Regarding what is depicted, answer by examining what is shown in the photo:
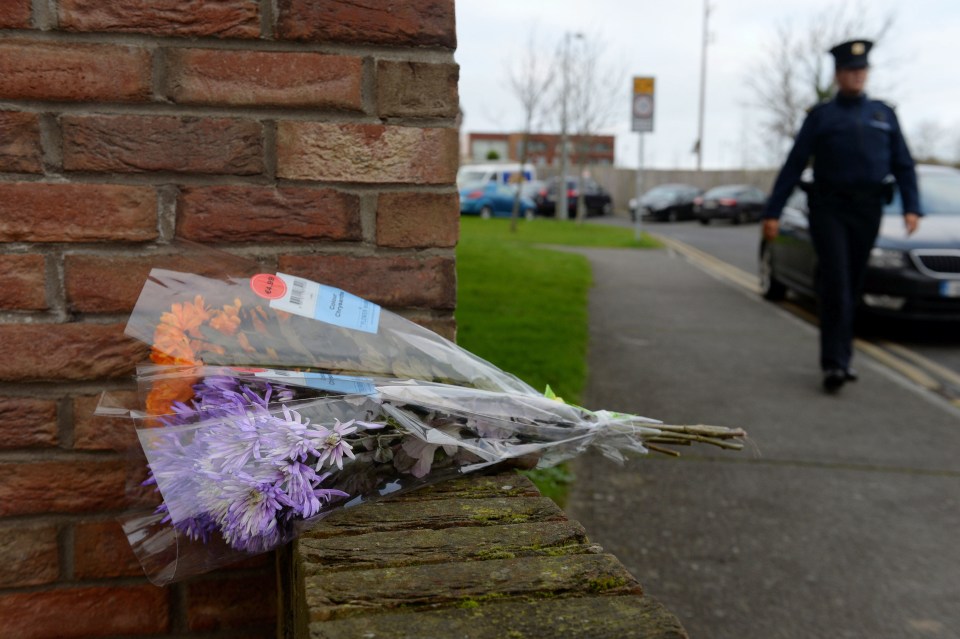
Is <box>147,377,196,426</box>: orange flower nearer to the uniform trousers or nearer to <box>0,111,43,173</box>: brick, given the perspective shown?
<box>0,111,43,173</box>: brick

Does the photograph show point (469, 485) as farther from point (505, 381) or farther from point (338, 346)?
point (338, 346)

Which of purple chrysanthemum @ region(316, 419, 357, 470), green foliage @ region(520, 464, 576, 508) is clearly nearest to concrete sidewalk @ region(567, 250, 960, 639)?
green foliage @ region(520, 464, 576, 508)

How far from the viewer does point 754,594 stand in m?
2.98

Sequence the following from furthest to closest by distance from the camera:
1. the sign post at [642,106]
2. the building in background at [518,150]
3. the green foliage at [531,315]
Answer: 1. the building in background at [518,150]
2. the sign post at [642,106]
3. the green foliage at [531,315]

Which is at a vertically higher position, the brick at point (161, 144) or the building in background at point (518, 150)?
the building in background at point (518, 150)

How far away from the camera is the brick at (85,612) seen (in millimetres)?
1712

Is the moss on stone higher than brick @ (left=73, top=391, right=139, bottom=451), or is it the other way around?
brick @ (left=73, top=391, right=139, bottom=451)

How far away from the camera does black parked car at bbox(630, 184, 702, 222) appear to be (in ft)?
115

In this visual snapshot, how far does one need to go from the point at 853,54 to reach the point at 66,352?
206 inches

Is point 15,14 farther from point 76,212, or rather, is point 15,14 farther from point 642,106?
point 642,106

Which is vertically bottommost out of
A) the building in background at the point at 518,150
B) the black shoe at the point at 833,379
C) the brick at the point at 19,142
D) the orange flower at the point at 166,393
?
the black shoe at the point at 833,379

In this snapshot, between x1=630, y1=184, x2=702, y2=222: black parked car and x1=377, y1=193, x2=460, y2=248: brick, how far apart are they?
110 feet

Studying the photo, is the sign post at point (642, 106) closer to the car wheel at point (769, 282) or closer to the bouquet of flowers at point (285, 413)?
the car wheel at point (769, 282)

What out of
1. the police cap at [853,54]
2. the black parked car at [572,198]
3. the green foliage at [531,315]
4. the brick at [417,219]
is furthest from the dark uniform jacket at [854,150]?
the black parked car at [572,198]
